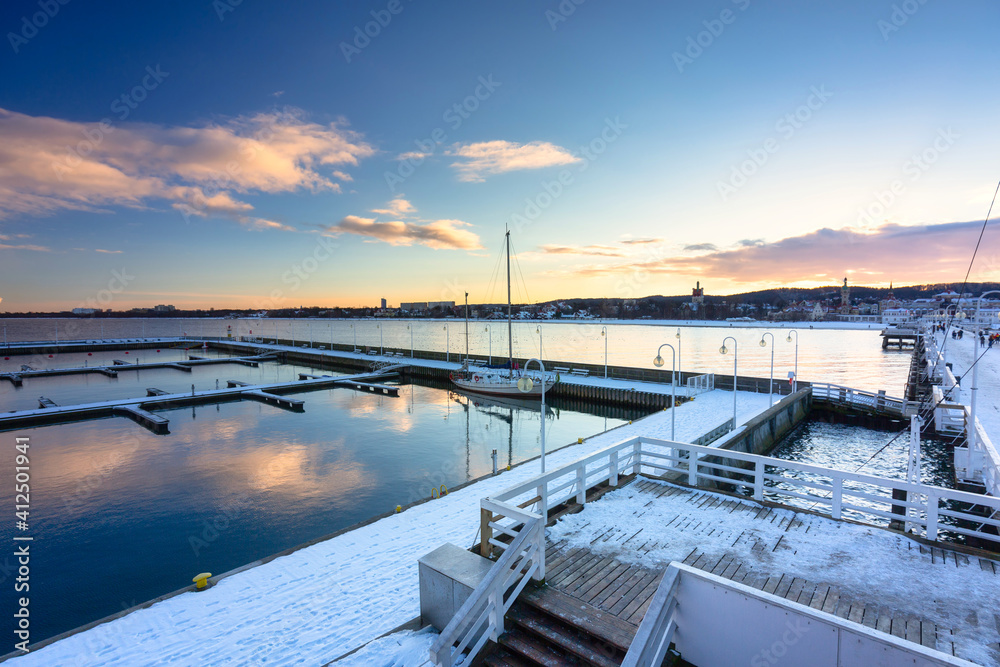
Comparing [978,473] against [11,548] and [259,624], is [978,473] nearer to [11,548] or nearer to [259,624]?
Answer: [259,624]

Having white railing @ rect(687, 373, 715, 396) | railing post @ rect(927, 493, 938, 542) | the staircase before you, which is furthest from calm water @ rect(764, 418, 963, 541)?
the staircase

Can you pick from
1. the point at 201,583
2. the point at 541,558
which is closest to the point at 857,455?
the point at 541,558

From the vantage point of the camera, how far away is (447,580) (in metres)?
6.61

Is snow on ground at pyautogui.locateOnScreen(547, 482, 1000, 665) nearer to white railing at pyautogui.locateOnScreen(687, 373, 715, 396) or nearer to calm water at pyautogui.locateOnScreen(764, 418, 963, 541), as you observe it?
calm water at pyautogui.locateOnScreen(764, 418, 963, 541)

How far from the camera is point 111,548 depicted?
15.6 m

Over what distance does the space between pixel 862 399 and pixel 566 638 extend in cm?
3455

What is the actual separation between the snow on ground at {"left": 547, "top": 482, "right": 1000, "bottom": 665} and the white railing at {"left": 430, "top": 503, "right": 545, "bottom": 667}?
145cm

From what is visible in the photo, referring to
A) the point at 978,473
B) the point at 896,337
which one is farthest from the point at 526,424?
the point at 896,337

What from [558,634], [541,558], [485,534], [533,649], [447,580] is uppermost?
[485,534]

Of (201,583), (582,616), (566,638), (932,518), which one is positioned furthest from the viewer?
(201,583)

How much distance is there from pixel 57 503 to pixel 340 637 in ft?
67.3

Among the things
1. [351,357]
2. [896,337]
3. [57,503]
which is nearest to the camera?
[57,503]

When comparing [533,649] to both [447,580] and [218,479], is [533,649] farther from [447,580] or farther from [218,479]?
[218,479]

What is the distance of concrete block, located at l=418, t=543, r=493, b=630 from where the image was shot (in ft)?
21.1
